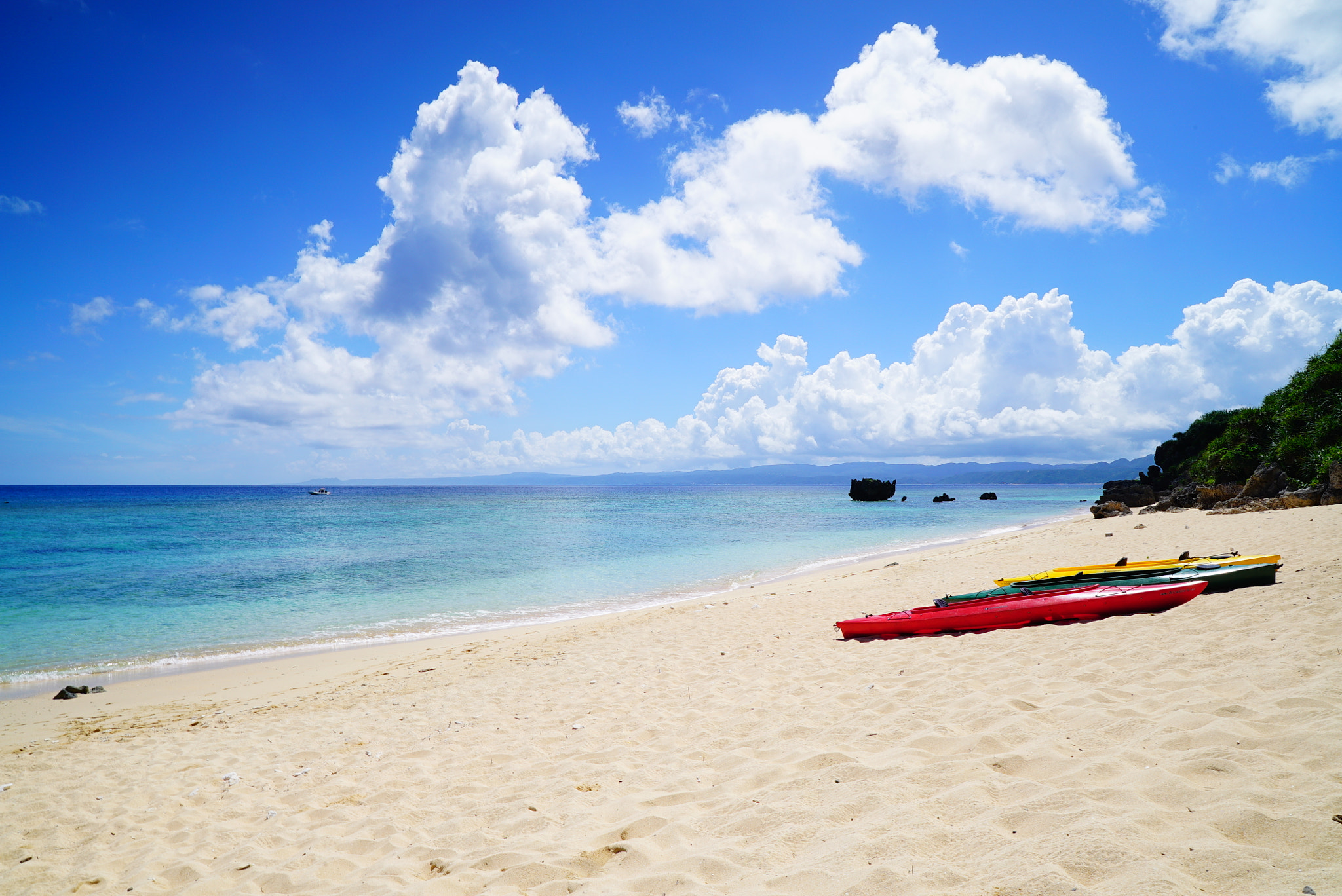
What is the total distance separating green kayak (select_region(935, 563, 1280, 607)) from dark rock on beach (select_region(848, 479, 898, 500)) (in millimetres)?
70162

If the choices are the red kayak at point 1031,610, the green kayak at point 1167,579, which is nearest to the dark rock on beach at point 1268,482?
the green kayak at point 1167,579

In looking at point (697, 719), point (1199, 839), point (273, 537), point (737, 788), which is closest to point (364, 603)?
point (697, 719)

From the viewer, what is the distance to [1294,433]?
23016 millimetres

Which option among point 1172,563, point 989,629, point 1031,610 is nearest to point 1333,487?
point 1172,563

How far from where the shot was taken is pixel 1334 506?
15766mm

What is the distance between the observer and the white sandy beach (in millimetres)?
2908

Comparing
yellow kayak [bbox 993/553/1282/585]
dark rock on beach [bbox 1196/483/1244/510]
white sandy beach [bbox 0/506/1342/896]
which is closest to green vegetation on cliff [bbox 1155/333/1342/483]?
dark rock on beach [bbox 1196/483/1244/510]

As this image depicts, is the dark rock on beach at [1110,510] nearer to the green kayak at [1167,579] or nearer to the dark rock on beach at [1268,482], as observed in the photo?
the dark rock on beach at [1268,482]

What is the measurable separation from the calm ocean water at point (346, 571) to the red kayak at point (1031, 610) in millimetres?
9164

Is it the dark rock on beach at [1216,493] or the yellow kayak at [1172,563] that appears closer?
the yellow kayak at [1172,563]

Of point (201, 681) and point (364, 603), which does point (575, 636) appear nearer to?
point (201, 681)

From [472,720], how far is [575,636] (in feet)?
16.2

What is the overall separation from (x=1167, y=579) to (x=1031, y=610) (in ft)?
6.67

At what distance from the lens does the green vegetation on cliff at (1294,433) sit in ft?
67.5
